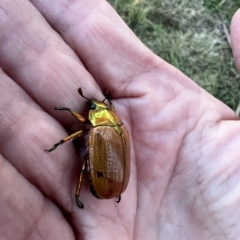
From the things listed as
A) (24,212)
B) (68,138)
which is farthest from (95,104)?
(24,212)

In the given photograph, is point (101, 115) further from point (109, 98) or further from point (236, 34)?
point (236, 34)

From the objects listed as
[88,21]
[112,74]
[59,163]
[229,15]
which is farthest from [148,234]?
[229,15]

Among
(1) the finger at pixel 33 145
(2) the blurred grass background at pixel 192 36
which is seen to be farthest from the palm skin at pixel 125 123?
(2) the blurred grass background at pixel 192 36

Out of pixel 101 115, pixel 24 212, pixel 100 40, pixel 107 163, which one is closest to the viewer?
pixel 24 212

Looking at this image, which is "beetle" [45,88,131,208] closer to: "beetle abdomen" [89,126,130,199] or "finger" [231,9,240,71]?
"beetle abdomen" [89,126,130,199]

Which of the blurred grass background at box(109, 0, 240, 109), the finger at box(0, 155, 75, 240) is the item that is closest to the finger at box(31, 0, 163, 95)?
the finger at box(0, 155, 75, 240)

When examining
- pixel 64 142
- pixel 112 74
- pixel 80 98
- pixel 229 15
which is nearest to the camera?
pixel 64 142

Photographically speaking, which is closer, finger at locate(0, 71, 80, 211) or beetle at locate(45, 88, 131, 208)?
finger at locate(0, 71, 80, 211)

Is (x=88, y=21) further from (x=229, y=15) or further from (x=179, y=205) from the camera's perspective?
(x=229, y=15)
